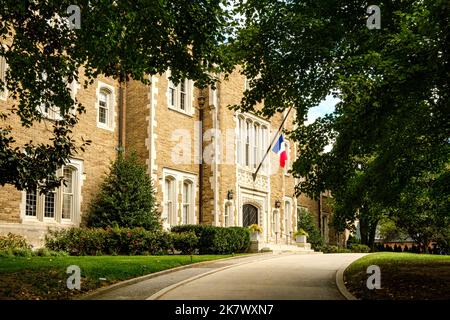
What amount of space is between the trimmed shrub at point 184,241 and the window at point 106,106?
5.93m

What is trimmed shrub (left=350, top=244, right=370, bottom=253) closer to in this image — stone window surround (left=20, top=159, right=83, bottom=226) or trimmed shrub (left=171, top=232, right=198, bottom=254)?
trimmed shrub (left=171, top=232, right=198, bottom=254)

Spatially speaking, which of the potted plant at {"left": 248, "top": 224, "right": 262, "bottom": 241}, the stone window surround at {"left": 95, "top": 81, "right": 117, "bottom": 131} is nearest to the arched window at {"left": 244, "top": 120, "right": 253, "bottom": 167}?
the potted plant at {"left": 248, "top": 224, "right": 262, "bottom": 241}

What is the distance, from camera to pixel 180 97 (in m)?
25.9

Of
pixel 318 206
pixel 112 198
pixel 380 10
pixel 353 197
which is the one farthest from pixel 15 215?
pixel 318 206

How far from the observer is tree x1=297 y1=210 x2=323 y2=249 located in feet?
115

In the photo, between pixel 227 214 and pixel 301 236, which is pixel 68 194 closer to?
pixel 227 214

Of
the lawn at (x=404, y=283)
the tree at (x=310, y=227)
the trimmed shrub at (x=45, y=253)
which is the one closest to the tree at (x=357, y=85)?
the lawn at (x=404, y=283)

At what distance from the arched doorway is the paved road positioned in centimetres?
1357

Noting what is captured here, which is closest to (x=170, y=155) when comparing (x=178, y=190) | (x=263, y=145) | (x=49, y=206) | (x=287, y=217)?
(x=178, y=190)

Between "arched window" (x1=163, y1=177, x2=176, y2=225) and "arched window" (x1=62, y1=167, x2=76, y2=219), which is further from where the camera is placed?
"arched window" (x1=163, y1=177, x2=176, y2=225)

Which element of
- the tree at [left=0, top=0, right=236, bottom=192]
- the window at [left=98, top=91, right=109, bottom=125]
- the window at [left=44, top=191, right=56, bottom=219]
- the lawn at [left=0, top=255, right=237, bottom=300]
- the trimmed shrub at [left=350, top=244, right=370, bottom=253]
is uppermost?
the window at [left=98, top=91, right=109, bottom=125]

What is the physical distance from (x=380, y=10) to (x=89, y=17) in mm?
6612

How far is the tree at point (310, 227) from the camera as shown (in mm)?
35125

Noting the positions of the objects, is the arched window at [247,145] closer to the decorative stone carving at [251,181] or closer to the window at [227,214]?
the decorative stone carving at [251,181]
